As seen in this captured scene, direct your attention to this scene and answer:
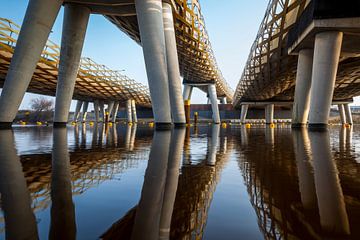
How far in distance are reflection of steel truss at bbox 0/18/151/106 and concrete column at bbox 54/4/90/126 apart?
862cm

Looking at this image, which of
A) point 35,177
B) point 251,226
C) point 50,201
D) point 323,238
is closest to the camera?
point 323,238

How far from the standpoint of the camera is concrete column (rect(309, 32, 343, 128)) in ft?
44.5

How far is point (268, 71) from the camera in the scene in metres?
29.1

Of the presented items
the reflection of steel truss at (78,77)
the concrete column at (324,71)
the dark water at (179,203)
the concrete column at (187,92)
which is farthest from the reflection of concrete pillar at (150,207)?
the concrete column at (187,92)

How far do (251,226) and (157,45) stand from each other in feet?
40.9

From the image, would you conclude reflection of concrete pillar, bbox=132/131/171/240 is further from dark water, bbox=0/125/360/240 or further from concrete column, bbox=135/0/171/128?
concrete column, bbox=135/0/171/128

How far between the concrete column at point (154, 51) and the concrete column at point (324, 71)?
9.09 metres

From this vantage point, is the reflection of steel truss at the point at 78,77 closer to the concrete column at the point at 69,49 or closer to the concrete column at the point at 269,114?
the concrete column at the point at 69,49

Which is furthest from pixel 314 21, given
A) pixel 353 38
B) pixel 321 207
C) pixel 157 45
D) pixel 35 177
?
pixel 35 177

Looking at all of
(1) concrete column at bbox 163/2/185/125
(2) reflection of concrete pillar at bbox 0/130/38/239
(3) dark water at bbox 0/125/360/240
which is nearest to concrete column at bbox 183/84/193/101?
(1) concrete column at bbox 163/2/185/125

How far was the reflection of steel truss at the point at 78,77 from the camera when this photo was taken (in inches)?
858

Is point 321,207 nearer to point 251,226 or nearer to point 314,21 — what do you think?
point 251,226

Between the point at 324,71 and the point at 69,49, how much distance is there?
16.9 meters

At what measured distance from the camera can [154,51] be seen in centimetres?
1295
